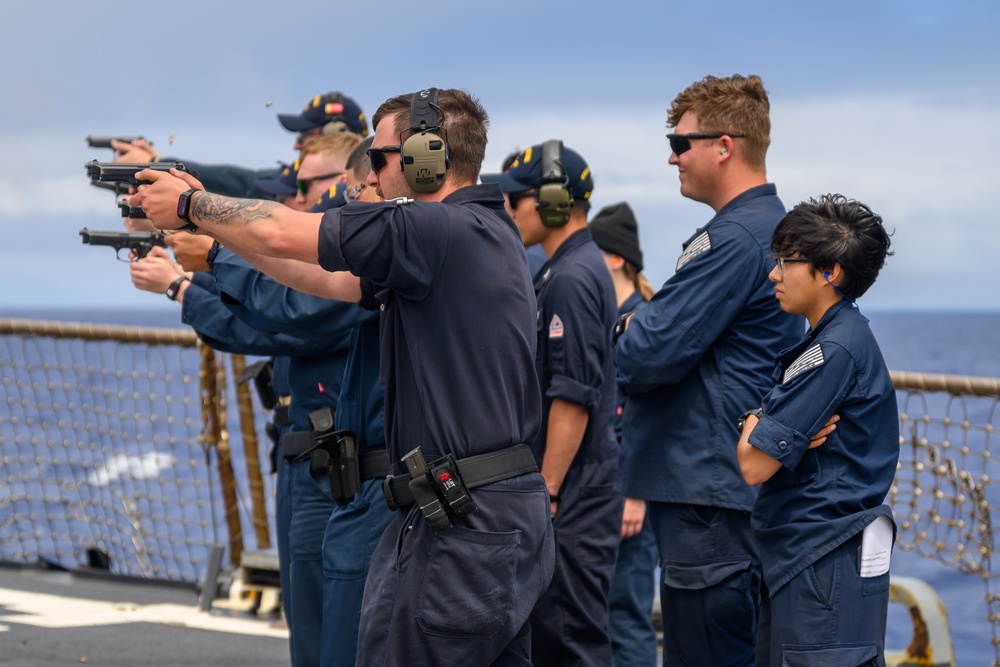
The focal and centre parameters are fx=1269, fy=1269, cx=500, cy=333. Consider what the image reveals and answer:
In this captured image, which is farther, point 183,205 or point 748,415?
point 748,415

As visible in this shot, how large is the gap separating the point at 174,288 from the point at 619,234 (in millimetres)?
2551

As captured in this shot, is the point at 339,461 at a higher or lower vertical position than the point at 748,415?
lower

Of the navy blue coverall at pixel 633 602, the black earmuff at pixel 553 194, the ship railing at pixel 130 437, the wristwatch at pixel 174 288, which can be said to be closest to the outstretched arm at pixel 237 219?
the wristwatch at pixel 174 288

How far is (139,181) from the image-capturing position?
130 inches

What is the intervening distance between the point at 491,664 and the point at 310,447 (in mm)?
1266

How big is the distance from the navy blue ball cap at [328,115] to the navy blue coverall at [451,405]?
3568 millimetres

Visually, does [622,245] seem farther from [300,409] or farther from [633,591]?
[300,409]

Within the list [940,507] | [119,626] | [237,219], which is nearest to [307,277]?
[237,219]

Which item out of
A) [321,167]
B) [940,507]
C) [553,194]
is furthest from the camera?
[940,507]

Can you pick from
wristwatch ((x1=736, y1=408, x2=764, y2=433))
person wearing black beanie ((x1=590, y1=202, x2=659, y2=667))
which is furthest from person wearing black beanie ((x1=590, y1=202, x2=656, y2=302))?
wristwatch ((x1=736, y1=408, x2=764, y2=433))

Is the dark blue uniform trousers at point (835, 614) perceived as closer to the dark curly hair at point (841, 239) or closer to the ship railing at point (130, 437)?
the dark curly hair at point (841, 239)

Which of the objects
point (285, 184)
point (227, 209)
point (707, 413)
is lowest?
point (707, 413)

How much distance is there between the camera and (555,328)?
4.86 m

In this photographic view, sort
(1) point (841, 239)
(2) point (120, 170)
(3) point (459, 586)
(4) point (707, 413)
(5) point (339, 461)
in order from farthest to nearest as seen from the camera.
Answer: (4) point (707, 413) < (5) point (339, 461) < (1) point (841, 239) < (2) point (120, 170) < (3) point (459, 586)
